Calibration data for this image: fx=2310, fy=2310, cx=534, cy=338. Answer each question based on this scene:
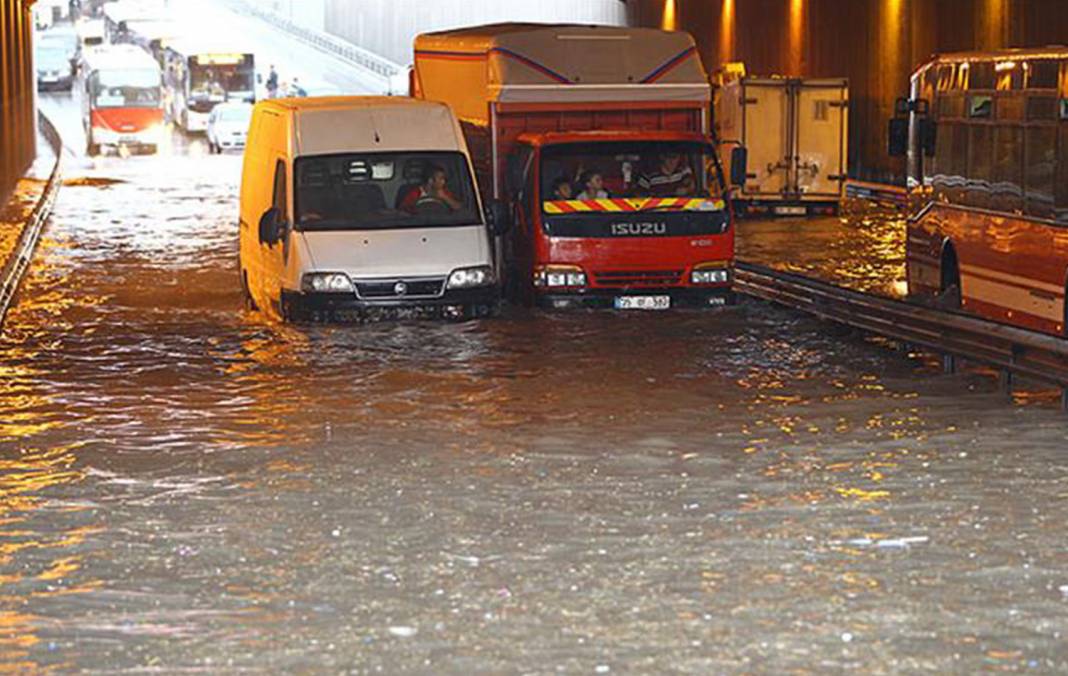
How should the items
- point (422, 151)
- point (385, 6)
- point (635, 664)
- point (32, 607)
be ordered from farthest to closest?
point (385, 6), point (422, 151), point (32, 607), point (635, 664)

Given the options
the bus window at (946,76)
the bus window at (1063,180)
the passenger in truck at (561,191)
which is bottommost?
the passenger in truck at (561,191)

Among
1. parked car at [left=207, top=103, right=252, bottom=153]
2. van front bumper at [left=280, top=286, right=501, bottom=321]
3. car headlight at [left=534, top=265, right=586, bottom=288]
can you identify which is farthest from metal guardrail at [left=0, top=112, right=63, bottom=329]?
parked car at [left=207, top=103, right=252, bottom=153]

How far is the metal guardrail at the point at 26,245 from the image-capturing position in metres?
23.8

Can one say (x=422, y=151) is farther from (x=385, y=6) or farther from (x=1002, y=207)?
(x=385, y=6)

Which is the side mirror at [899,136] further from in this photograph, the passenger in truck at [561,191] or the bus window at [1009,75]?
the passenger in truck at [561,191]

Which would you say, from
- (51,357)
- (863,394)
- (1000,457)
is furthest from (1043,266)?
(51,357)

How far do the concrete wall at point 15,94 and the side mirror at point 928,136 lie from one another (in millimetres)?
21271

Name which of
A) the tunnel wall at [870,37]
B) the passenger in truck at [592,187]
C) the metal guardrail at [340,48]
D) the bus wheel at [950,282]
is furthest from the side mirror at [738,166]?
the metal guardrail at [340,48]

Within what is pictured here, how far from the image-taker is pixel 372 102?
21234 millimetres

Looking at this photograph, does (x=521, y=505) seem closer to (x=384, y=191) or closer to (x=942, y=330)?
(x=942, y=330)

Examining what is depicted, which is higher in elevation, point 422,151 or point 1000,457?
point 422,151

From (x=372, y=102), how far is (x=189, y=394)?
5.94 metres

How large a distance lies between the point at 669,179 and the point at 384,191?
9.31ft

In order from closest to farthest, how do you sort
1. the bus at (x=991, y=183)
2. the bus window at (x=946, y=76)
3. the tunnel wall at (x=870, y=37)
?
1. the bus at (x=991, y=183)
2. the bus window at (x=946, y=76)
3. the tunnel wall at (x=870, y=37)
